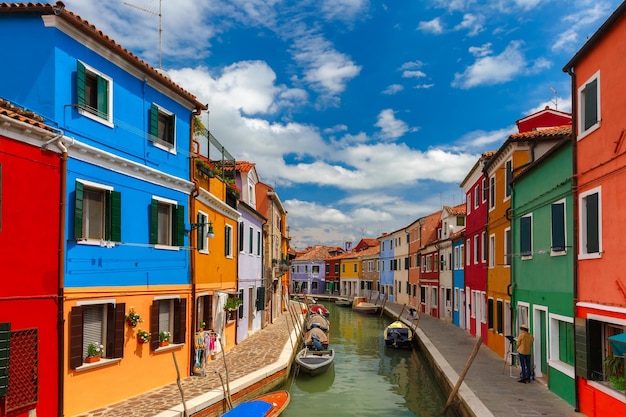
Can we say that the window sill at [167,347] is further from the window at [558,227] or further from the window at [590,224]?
the window at [590,224]

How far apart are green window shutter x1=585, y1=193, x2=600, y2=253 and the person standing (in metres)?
4.50

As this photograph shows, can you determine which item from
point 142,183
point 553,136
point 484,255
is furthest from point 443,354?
point 142,183

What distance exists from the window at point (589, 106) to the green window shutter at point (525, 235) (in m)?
4.75

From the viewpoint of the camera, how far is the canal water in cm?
1593

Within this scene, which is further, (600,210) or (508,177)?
(508,177)

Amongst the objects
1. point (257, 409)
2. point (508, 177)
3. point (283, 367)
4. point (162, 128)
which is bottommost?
point (283, 367)

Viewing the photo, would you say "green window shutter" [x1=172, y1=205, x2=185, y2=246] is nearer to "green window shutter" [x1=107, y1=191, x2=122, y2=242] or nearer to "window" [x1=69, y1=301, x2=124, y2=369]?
"green window shutter" [x1=107, y1=191, x2=122, y2=242]

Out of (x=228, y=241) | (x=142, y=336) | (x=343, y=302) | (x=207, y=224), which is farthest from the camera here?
(x=343, y=302)

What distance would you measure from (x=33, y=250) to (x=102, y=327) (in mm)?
3062

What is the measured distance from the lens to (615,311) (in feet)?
32.4

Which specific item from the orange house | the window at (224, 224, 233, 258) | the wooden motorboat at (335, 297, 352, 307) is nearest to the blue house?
the window at (224, 224, 233, 258)

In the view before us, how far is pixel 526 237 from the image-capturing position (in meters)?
16.0

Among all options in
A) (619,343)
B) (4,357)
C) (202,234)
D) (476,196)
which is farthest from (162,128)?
(476,196)

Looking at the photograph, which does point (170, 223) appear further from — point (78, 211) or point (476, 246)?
point (476, 246)
